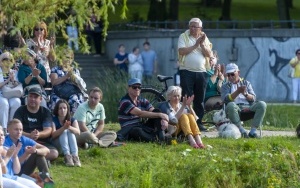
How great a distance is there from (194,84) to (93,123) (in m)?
2.79

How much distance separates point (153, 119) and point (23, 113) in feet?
8.41

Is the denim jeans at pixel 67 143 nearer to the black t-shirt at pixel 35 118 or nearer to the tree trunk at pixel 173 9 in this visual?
the black t-shirt at pixel 35 118

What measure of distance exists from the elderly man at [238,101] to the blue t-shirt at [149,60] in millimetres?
16668

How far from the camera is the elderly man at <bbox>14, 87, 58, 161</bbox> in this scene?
57.9ft

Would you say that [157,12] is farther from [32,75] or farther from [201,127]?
[32,75]

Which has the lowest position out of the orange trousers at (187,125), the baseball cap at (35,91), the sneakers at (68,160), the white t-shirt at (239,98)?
the sneakers at (68,160)

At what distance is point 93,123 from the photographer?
19.1 metres

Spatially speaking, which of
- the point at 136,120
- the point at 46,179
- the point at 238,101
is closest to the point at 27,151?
the point at 46,179

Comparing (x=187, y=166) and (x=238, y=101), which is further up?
(x=238, y=101)

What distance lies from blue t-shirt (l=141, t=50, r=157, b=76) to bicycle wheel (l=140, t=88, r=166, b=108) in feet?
50.6

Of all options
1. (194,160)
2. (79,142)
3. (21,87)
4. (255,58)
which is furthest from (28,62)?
(255,58)

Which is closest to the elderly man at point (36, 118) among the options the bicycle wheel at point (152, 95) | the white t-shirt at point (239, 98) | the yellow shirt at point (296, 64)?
the white t-shirt at point (239, 98)

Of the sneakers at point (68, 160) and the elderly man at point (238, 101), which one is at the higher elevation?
the elderly man at point (238, 101)

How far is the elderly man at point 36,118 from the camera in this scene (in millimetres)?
17641
